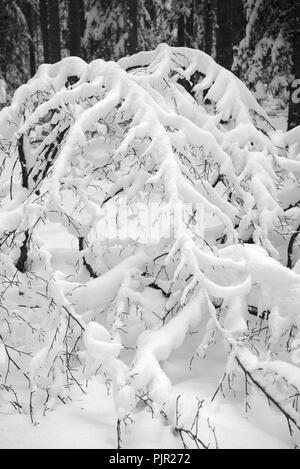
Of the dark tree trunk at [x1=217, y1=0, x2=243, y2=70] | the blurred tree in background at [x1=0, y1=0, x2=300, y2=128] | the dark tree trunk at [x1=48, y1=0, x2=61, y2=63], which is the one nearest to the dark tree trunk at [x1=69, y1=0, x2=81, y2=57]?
the blurred tree in background at [x1=0, y1=0, x2=300, y2=128]

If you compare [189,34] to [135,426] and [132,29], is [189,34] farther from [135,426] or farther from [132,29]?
[135,426]

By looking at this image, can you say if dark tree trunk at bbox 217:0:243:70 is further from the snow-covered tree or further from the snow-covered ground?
the snow-covered ground

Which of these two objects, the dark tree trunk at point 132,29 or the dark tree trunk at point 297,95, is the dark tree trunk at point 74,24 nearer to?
the dark tree trunk at point 132,29

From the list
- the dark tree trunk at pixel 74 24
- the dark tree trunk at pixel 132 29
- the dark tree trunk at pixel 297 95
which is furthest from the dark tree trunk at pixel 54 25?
the dark tree trunk at pixel 297 95

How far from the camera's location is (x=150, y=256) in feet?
13.5

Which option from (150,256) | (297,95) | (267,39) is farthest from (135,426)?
(267,39)

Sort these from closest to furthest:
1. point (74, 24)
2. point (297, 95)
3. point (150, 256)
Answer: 1. point (150, 256)
2. point (297, 95)
3. point (74, 24)

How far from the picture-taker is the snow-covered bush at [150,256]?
281cm

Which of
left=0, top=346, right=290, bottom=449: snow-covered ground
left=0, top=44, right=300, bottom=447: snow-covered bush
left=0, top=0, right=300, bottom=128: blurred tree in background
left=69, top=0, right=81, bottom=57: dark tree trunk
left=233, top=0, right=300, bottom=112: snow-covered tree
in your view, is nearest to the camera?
left=0, top=346, right=290, bottom=449: snow-covered ground

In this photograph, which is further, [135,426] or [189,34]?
[189,34]

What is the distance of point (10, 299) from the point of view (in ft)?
13.6

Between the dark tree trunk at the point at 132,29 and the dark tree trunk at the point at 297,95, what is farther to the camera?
the dark tree trunk at the point at 132,29

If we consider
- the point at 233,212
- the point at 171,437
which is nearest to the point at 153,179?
the point at 233,212

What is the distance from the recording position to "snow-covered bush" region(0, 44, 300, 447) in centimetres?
281
